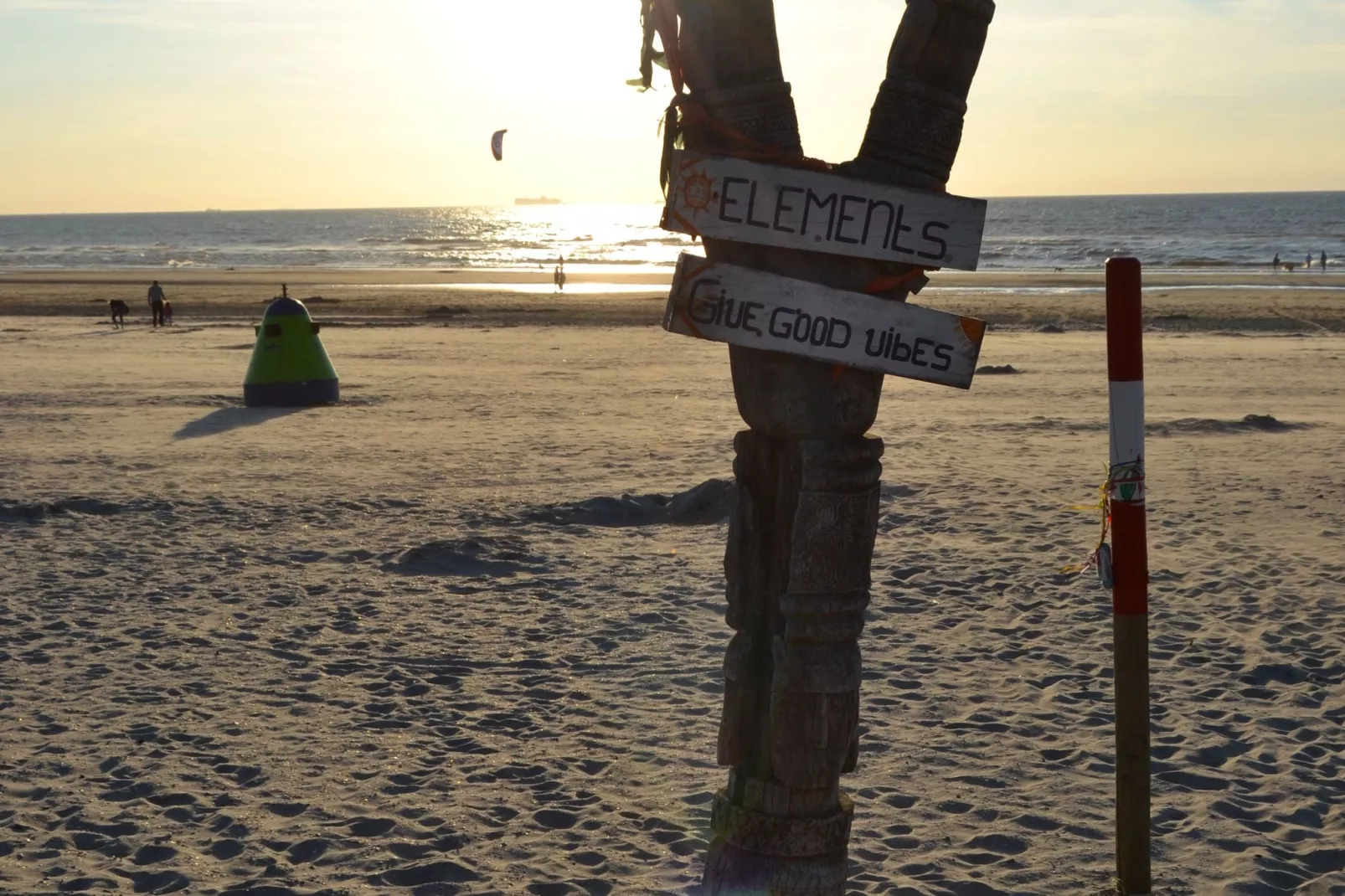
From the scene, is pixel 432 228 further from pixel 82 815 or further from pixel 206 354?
pixel 82 815

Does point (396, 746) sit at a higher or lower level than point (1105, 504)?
lower

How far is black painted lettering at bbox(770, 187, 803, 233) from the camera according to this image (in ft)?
A: 9.20

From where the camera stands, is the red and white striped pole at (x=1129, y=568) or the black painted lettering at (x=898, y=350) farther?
the red and white striped pole at (x=1129, y=568)

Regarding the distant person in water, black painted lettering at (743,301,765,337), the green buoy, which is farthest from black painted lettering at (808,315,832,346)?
the distant person in water

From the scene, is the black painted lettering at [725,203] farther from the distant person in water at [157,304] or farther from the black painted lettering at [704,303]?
the distant person in water at [157,304]

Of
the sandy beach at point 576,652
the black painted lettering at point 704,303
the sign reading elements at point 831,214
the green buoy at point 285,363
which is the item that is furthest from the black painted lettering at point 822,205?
the green buoy at point 285,363

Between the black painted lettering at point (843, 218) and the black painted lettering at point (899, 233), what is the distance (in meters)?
0.08

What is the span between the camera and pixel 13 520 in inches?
363

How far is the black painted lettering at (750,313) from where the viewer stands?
2824 mm

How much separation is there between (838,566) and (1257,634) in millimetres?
4348

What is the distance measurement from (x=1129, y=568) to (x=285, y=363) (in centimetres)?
1288

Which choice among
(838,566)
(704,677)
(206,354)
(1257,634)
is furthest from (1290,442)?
(206,354)

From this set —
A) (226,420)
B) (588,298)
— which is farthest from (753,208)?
(588,298)

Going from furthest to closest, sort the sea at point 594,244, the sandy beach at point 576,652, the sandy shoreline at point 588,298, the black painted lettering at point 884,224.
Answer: the sea at point 594,244 → the sandy shoreline at point 588,298 → the sandy beach at point 576,652 → the black painted lettering at point 884,224
